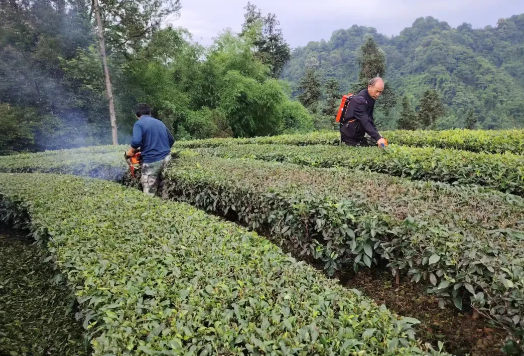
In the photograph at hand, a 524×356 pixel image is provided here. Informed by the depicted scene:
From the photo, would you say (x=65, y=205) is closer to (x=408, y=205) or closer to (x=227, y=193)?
(x=227, y=193)

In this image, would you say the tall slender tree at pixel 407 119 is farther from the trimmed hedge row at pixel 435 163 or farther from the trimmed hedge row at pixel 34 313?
the trimmed hedge row at pixel 34 313

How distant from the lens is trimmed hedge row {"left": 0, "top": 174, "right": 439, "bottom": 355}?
1.46 meters

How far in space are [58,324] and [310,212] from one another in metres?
2.45

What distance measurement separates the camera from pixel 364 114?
5.32 m

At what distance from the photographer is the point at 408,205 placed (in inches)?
110

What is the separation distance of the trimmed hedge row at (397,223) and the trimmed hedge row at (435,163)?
2.59 ft

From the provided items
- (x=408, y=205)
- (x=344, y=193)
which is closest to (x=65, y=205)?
(x=344, y=193)

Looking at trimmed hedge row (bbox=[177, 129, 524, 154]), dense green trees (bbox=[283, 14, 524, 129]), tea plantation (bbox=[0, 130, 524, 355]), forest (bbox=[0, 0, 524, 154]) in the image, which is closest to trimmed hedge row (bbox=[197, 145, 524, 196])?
tea plantation (bbox=[0, 130, 524, 355])

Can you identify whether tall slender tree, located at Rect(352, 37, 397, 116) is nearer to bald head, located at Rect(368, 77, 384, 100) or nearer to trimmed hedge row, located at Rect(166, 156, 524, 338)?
bald head, located at Rect(368, 77, 384, 100)

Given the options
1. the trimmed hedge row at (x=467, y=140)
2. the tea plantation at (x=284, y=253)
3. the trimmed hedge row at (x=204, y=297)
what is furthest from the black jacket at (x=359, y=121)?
the trimmed hedge row at (x=204, y=297)

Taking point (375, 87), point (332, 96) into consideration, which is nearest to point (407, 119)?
point (332, 96)

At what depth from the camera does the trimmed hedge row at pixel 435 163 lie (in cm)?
382

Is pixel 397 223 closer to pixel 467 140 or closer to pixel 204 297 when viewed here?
pixel 204 297

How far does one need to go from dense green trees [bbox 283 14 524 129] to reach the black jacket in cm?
2403
